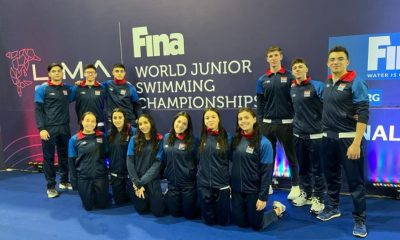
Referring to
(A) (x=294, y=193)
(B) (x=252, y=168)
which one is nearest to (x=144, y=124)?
(B) (x=252, y=168)

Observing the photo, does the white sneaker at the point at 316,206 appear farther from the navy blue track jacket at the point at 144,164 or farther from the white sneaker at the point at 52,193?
the white sneaker at the point at 52,193

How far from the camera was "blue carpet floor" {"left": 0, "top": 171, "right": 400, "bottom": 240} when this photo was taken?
2.91 m

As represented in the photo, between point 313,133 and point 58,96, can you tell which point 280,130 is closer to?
point 313,133

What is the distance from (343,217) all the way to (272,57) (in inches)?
64.5

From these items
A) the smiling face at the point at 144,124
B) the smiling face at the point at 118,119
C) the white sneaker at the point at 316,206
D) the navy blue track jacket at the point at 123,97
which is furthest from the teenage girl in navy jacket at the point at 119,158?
the white sneaker at the point at 316,206

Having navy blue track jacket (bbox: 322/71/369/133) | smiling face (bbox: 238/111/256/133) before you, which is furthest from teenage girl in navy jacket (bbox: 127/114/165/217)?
navy blue track jacket (bbox: 322/71/369/133)

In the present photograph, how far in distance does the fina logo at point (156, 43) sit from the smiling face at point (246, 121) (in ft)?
5.14

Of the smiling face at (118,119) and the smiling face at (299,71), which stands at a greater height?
the smiling face at (299,71)

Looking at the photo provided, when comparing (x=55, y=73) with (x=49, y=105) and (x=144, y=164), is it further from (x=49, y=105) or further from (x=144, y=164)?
(x=144, y=164)

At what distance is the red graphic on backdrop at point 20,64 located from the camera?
4926 mm

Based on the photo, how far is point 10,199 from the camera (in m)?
4.04

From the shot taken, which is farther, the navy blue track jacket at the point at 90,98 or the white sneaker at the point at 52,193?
the navy blue track jacket at the point at 90,98

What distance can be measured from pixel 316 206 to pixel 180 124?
148cm

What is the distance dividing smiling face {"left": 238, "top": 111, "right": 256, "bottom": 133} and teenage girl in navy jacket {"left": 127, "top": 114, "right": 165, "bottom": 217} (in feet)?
2.91
